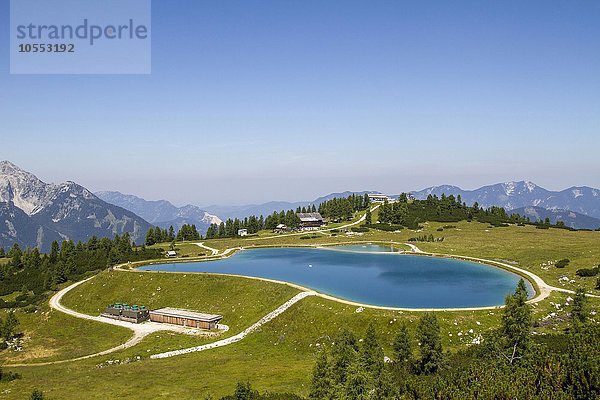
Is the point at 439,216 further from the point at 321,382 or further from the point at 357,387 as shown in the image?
the point at 357,387

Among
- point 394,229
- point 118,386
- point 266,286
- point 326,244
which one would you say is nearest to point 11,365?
point 118,386

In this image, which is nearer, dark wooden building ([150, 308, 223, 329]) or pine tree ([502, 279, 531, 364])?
pine tree ([502, 279, 531, 364])

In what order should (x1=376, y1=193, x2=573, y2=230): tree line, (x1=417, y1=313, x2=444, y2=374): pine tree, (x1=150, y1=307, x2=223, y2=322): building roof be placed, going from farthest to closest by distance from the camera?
(x1=376, y1=193, x2=573, y2=230): tree line
(x1=150, y1=307, x2=223, y2=322): building roof
(x1=417, y1=313, x2=444, y2=374): pine tree

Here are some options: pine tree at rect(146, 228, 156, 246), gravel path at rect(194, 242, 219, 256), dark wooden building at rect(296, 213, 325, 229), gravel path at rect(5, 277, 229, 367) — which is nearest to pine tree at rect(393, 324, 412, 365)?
gravel path at rect(5, 277, 229, 367)

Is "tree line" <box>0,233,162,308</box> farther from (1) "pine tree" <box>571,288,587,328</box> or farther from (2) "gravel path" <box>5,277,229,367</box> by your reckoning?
(1) "pine tree" <box>571,288,587,328</box>

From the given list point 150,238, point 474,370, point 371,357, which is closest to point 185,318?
point 371,357

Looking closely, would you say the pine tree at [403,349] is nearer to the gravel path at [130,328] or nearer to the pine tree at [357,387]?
the pine tree at [357,387]

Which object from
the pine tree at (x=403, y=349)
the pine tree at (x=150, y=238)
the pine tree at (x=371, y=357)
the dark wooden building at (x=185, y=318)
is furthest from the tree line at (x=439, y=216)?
the pine tree at (x=371, y=357)
